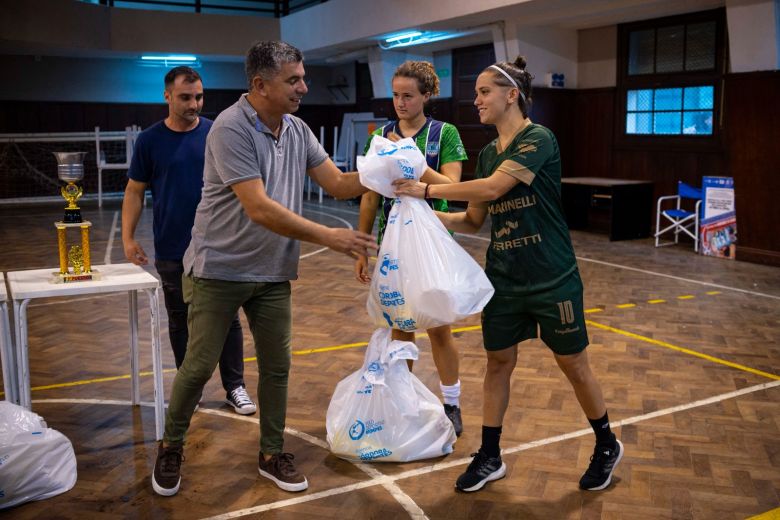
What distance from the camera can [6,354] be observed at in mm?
3547

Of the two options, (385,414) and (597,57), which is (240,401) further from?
(597,57)

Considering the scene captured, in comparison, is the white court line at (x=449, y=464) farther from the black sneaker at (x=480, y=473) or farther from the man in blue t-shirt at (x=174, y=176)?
the man in blue t-shirt at (x=174, y=176)

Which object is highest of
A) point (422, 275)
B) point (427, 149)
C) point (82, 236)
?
point (427, 149)

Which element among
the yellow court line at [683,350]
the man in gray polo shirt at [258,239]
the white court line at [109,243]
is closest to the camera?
the man in gray polo shirt at [258,239]

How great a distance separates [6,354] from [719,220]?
835 centimetres

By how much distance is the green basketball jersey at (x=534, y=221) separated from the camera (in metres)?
2.99

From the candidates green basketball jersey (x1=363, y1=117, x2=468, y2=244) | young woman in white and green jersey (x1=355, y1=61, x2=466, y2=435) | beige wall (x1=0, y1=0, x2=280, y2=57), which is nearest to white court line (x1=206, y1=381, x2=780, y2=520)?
young woman in white and green jersey (x1=355, y1=61, x2=466, y2=435)

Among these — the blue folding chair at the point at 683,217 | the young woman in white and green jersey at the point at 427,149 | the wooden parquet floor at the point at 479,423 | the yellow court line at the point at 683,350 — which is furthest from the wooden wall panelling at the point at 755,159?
the young woman in white and green jersey at the point at 427,149

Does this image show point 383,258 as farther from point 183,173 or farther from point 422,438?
point 183,173

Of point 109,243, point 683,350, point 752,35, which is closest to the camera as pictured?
point 683,350

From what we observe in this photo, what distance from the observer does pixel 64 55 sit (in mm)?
17438

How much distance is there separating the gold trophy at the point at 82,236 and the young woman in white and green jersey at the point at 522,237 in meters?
1.61

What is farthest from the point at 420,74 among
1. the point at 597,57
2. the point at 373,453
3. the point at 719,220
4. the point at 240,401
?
the point at 597,57

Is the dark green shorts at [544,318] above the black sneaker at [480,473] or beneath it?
above
